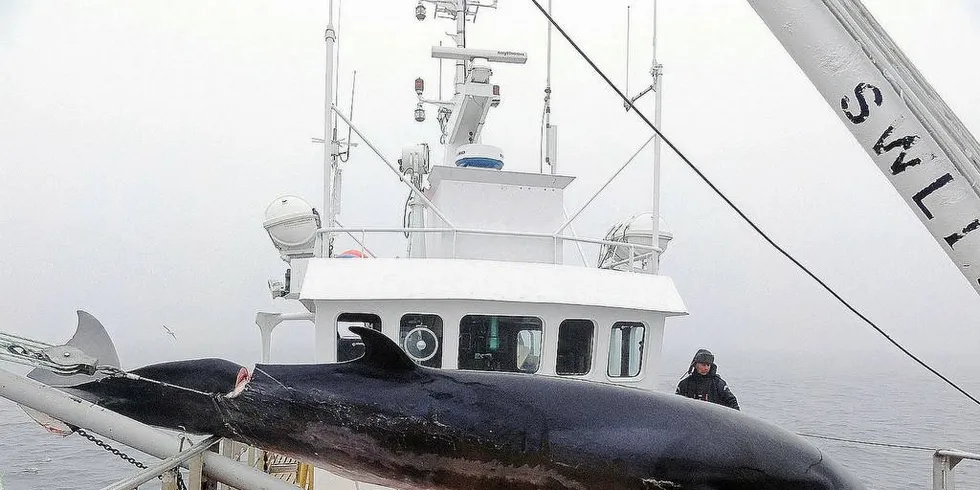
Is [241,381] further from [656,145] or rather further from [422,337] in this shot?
[656,145]

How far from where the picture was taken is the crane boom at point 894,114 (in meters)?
3.06

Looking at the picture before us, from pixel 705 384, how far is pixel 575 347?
1480 mm

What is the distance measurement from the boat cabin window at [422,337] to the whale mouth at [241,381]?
11.0 ft

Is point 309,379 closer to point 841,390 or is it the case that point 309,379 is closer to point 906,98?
point 906,98

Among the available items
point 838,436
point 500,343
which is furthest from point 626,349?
point 838,436

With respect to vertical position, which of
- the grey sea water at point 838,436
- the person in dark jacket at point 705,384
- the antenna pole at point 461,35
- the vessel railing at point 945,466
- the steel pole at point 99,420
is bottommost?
the grey sea water at point 838,436

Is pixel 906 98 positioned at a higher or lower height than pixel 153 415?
higher

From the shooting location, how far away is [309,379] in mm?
3807

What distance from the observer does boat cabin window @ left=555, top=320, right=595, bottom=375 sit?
7660 mm

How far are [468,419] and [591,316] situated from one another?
13.8 feet

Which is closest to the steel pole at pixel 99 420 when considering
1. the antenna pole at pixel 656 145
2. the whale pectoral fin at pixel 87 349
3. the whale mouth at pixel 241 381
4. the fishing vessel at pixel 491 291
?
the whale pectoral fin at pixel 87 349

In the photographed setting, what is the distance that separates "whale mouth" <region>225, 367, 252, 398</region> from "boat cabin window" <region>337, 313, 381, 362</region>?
3.22 m

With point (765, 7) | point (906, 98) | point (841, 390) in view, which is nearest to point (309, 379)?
point (765, 7)

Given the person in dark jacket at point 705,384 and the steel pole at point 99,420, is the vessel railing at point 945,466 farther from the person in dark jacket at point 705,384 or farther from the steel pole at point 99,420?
the steel pole at point 99,420
